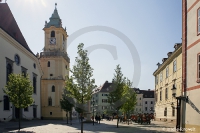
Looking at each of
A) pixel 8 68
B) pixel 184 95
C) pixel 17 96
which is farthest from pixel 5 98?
pixel 184 95

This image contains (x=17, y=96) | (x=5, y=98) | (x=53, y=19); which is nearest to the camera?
(x=17, y=96)

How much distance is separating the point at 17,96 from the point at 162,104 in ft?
93.2

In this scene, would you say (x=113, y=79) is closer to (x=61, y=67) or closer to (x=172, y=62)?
(x=172, y=62)

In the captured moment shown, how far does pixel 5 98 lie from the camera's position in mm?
31438

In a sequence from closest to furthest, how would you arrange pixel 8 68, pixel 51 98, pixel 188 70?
1. pixel 188 70
2. pixel 8 68
3. pixel 51 98

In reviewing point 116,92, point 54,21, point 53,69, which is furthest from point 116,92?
point 54,21

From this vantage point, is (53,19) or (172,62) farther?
(53,19)

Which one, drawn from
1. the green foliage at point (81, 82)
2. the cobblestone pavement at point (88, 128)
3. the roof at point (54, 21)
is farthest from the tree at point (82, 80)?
the roof at point (54, 21)

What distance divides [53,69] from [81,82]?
3822cm

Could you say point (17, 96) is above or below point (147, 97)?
above

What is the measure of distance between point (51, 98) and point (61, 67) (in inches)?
298

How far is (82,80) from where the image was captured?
60.8ft

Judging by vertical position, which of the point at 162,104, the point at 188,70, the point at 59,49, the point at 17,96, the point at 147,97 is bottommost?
the point at 147,97

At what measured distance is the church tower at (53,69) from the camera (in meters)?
54.3
